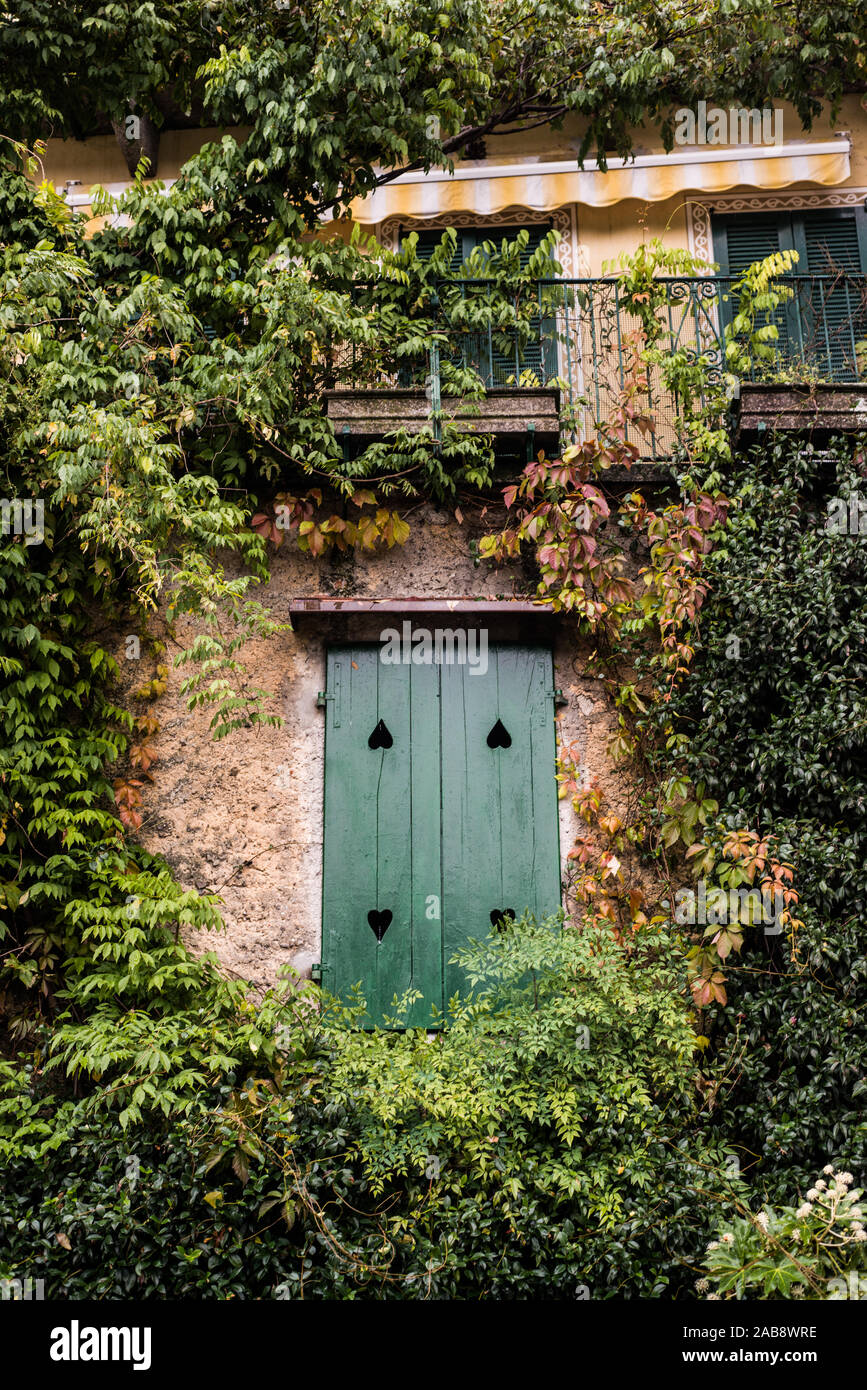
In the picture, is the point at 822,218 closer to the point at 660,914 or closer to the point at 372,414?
the point at 372,414

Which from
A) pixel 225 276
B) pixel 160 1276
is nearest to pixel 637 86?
pixel 225 276

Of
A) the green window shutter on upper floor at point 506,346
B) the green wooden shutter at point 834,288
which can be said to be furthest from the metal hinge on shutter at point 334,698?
the green wooden shutter at point 834,288

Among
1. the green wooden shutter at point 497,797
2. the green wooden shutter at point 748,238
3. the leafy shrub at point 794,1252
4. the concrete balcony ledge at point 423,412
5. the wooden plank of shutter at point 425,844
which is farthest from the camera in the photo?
the green wooden shutter at point 748,238

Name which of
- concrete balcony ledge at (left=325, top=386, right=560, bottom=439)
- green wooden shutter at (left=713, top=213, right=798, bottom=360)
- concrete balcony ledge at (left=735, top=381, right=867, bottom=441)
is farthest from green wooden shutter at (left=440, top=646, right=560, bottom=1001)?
green wooden shutter at (left=713, top=213, right=798, bottom=360)

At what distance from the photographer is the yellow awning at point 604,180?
22.5ft

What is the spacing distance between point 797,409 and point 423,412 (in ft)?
6.52

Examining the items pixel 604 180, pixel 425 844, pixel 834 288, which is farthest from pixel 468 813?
pixel 604 180

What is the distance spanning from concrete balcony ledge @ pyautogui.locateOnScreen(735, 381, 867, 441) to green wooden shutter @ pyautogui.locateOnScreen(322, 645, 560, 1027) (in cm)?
170

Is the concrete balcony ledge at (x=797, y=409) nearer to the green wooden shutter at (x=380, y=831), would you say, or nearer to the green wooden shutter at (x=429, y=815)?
the green wooden shutter at (x=429, y=815)

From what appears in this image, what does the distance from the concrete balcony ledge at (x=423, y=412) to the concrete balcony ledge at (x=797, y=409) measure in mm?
1014

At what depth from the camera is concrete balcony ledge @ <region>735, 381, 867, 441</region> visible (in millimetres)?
5496

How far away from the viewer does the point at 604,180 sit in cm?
700
